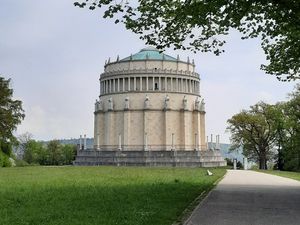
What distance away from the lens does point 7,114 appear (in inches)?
2378

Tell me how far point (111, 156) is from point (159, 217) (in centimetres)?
6214

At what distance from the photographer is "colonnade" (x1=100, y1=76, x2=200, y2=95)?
89062 millimetres

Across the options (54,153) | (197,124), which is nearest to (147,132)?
(197,124)

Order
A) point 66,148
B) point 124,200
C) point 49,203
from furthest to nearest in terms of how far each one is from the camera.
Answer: point 66,148, point 124,200, point 49,203

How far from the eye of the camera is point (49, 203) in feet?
51.6

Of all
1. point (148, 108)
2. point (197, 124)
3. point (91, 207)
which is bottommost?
point (91, 207)

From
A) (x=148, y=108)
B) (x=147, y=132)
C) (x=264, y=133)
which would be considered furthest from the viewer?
(x=148, y=108)

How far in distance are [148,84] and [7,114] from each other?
34.3m

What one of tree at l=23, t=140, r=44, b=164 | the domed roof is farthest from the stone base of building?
tree at l=23, t=140, r=44, b=164

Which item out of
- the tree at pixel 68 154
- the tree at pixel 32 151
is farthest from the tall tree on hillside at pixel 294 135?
the tree at pixel 32 151

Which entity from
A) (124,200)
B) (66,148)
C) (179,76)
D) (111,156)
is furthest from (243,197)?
(66,148)

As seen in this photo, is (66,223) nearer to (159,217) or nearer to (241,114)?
(159,217)

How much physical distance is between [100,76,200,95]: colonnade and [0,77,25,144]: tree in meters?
27.4

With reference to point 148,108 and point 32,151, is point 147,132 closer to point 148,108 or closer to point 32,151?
point 148,108
